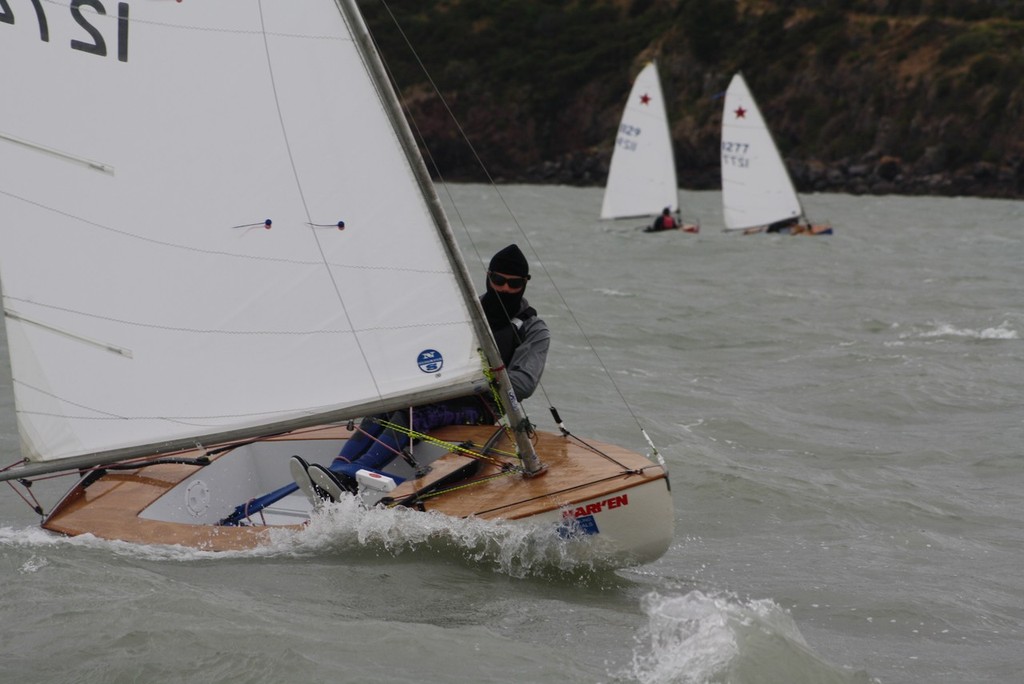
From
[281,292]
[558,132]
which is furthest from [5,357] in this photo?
[558,132]

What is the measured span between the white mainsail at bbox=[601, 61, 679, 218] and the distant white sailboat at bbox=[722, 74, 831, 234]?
158 centimetres

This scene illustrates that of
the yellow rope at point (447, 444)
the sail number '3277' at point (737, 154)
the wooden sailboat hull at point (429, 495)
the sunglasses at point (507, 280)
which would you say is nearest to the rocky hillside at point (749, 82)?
the sail number '3277' at point (737, 154)

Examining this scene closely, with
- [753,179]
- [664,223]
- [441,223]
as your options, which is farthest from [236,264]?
[753,179]

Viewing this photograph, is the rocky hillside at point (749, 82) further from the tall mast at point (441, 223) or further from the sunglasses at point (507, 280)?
the tall mast at point (441, 223)

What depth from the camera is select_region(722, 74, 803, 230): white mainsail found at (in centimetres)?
3005

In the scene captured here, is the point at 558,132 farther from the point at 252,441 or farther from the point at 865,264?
the point at 252,441

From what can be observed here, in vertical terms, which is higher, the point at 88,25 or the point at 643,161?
the point at 88,25

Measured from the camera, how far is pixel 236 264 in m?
5.57

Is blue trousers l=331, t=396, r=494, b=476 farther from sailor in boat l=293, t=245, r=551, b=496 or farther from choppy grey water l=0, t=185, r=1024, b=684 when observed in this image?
choppy grey water l=0, t=185, r=1024, b=684

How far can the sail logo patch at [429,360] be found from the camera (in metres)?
5.59

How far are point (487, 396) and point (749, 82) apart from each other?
197ft

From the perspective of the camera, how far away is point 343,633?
485 cm

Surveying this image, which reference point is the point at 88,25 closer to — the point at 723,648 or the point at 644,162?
the point at 723,648

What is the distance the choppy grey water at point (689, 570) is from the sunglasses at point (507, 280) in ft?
4.17
